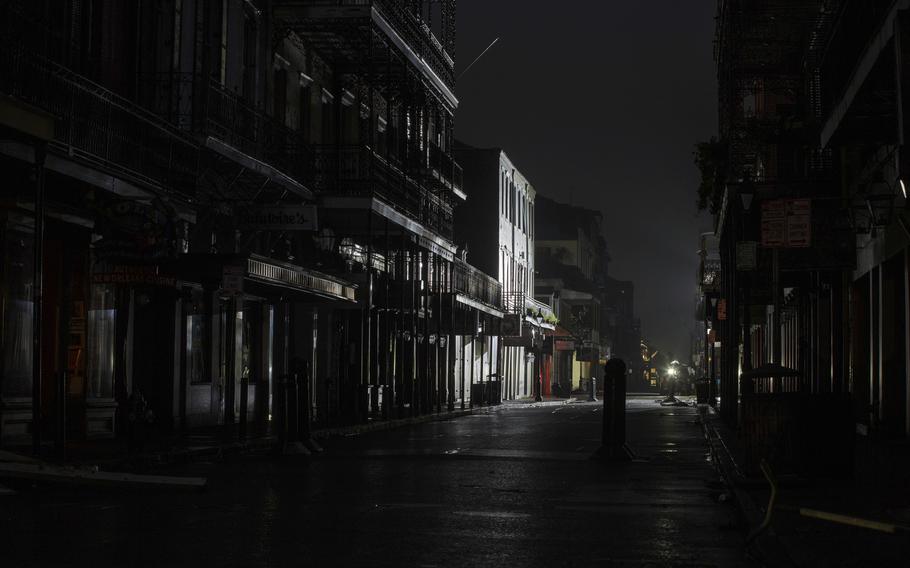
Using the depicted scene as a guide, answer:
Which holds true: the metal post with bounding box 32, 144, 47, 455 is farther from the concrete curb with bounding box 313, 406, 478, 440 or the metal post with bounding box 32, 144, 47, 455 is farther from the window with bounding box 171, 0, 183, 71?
the concrete curb with bounding box 313, 406, 478, 440

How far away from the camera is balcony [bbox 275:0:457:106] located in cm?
2922

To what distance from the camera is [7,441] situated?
60.3 ft

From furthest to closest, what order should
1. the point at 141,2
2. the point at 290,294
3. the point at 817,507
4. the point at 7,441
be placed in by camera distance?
the point at 290,294, the point at 141,2, the point at 7,441, the point at 817,507

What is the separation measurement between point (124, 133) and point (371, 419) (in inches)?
499

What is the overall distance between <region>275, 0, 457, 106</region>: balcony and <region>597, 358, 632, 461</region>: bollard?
506 inches

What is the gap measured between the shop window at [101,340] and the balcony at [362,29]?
30.5 ft

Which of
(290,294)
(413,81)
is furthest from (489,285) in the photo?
(290,294)

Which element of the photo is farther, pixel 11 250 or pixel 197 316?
pixel 197 316

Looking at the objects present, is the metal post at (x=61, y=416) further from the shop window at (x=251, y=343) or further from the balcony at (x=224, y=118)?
the shop window at (x=251, y=343)

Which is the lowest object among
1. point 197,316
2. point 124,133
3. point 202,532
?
point 202,532

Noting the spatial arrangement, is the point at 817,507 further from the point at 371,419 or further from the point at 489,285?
the point at 489,285

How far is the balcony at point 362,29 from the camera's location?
95.9 ft

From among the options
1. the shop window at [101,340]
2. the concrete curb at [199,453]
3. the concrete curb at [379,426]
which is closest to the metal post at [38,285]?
the concrete curb at [199,453]

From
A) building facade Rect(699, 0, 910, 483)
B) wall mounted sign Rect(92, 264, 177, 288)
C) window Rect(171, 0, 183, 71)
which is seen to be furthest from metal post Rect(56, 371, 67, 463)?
window Rect(171, 0, 183, 71)
